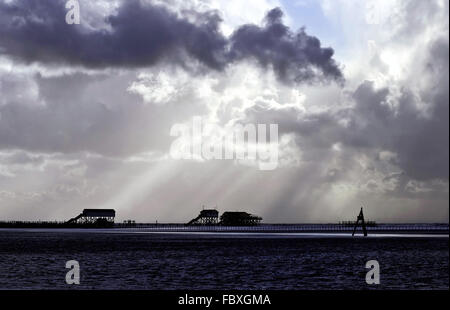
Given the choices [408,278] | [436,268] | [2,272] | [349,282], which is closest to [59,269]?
[2,272]

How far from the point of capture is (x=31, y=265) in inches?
2480

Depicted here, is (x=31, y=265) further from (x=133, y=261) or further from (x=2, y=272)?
(x=133, y=261)
